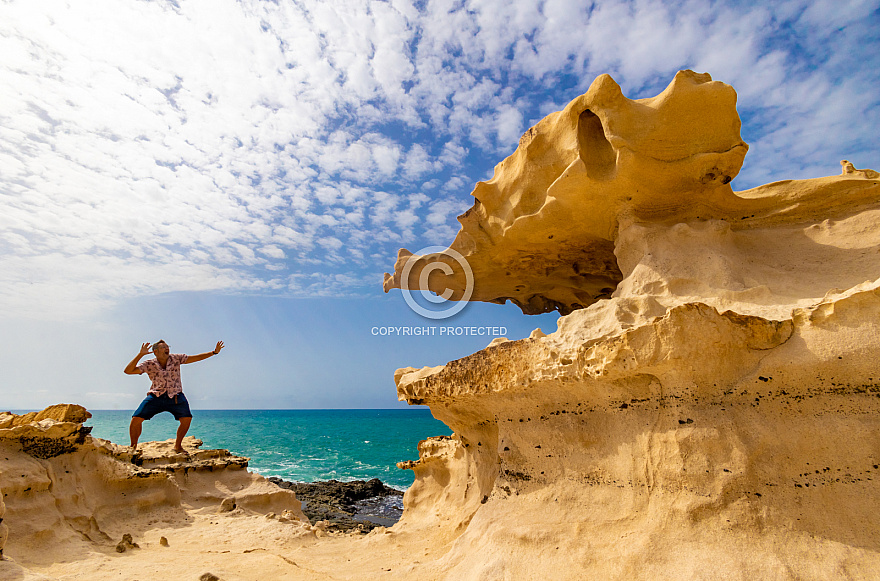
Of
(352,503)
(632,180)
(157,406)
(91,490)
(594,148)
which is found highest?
(594,148)

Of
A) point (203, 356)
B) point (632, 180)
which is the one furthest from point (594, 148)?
point (203, 356)

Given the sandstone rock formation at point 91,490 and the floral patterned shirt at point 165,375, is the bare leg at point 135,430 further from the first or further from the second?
the floral patterned shirt at point 165,375

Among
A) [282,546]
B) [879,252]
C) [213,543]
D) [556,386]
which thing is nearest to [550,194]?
[556,386]

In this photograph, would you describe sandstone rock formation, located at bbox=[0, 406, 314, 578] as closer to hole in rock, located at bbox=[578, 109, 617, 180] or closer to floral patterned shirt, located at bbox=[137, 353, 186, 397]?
floral patterned shirt, located at bbox=[137, 353, 186, 397]

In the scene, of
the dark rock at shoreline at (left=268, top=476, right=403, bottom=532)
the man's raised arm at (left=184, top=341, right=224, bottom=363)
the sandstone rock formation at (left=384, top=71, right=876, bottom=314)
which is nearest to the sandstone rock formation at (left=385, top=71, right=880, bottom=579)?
the sandstone rock formation at (left=384, top=71, right=876, bottom=314)

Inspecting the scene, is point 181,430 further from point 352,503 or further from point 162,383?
point 352,503

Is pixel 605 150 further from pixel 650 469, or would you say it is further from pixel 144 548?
pixel 144 548

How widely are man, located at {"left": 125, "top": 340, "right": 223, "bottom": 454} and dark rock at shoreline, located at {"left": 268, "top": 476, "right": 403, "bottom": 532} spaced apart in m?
4.29

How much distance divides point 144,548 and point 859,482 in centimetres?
551

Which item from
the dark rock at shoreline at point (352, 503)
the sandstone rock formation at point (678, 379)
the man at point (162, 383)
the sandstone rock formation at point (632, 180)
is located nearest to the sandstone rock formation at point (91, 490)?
the man at point (162, 383)

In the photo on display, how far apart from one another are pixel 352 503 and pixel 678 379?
1040 centimetres

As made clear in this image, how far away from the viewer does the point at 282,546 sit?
14.2 ft

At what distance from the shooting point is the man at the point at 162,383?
564cm

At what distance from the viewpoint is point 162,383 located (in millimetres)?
5711
